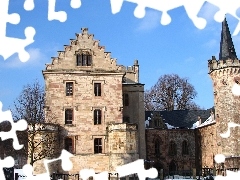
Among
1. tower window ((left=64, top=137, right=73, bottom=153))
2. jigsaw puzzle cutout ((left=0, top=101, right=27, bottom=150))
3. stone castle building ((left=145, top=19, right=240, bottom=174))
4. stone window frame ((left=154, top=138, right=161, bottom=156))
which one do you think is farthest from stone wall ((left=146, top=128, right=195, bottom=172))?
jigsaw puzzle cutout ((left=0, top=101, right=27, bottom=150))

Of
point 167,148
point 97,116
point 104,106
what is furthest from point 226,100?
point 97,116

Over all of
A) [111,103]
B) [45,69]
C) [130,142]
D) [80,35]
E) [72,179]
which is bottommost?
[72,179]

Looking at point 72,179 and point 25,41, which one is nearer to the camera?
point 25,41

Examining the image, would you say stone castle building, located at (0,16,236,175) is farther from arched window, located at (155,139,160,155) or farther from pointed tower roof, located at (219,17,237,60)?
arched window, located at (155,139,160,155)

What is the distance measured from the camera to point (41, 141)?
3619cm

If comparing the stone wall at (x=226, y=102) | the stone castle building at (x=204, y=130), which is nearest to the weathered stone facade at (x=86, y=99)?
the stone wall at (x=226, y=102)

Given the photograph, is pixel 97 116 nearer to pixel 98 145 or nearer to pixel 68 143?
pixel 98 145

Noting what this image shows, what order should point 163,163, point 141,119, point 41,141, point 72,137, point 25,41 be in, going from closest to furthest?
point 25,41 → point 41,141 → point 72,137 → point 141,119 → point 163,163

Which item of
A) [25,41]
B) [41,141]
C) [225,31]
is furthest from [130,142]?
[25,41]

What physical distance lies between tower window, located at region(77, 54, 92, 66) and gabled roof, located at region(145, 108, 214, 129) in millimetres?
14893

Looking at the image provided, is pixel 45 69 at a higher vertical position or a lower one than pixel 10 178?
higher

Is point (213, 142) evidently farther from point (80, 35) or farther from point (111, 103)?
point (80, 35)

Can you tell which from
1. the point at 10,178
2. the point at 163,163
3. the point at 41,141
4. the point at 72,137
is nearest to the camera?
the point at 10,178

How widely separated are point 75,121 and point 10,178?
Result: 61.1 feet
